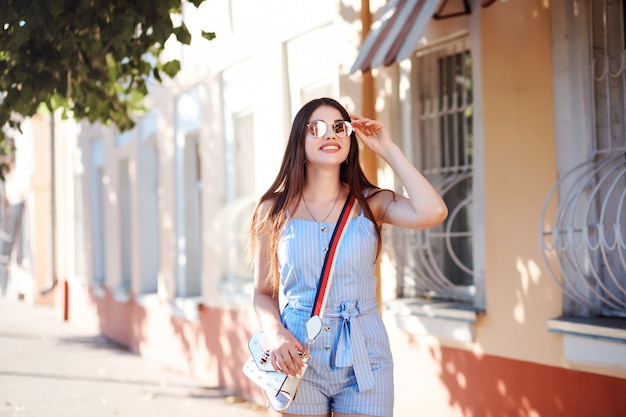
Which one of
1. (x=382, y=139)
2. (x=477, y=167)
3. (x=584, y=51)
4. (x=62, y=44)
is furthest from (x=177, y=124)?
(x=382, y=139)

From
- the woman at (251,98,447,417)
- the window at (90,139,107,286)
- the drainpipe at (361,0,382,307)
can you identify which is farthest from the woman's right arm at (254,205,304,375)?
the window at (90,139,107,286)

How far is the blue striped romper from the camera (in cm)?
312

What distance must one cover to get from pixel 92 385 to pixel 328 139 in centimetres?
758

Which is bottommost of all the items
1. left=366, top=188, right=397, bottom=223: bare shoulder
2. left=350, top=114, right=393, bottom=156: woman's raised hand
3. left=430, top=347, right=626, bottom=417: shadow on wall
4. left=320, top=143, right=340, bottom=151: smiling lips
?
left=430, top=347, right=626, bottom=417: shadow on wall

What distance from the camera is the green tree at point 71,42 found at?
5492 millimetres

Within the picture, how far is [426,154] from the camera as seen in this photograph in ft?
21.4

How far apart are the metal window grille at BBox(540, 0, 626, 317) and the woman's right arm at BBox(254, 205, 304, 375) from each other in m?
2.15

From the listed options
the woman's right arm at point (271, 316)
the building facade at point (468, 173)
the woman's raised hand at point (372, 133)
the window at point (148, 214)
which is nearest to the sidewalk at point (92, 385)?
the building facade at point (468, 173)

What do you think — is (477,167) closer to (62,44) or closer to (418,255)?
(418,255)

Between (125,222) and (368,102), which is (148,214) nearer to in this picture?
(125,222)

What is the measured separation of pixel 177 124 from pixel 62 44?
5.48 meters

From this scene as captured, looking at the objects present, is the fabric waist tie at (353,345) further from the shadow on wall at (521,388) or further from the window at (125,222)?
the window at (125,222)

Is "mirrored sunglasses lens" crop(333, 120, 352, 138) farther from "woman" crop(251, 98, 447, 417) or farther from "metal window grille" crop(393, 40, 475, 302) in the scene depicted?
"metal window grille" crop(393, 40, 475, 302)

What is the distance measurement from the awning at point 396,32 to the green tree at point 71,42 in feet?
3.80
